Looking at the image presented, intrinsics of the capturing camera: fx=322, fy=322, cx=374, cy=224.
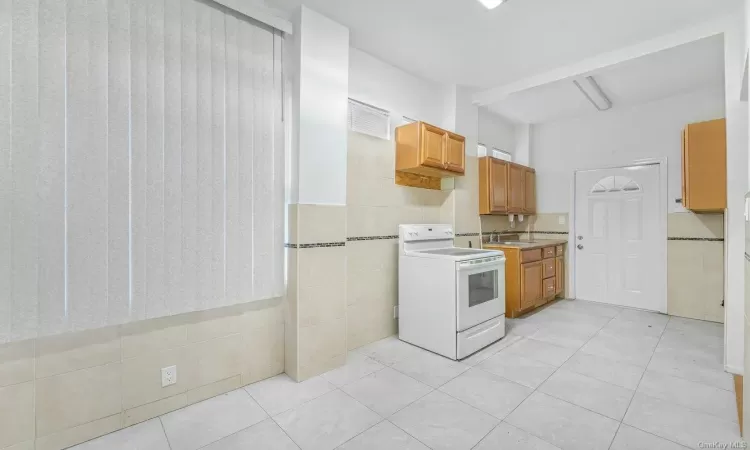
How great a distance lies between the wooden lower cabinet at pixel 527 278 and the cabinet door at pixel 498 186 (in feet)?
1.90

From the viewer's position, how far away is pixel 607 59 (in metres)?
3.01

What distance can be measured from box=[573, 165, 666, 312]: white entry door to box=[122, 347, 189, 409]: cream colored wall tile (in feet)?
16.8

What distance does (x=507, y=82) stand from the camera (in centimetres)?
370

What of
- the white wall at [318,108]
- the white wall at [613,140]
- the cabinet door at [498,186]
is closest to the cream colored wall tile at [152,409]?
the white wall at [318,108]

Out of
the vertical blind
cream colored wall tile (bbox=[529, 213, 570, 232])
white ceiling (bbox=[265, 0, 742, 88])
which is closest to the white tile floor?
the vertical blind

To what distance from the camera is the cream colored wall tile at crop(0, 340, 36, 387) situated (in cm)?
154

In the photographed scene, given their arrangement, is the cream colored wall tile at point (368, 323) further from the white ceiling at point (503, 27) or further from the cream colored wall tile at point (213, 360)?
the white ceiling at point (503, 27)

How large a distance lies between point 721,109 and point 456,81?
3070mm

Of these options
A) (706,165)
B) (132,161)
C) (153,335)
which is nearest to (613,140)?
(706,165)

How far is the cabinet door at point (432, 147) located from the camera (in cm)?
312

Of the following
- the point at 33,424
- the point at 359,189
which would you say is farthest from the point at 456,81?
the point at 33,424

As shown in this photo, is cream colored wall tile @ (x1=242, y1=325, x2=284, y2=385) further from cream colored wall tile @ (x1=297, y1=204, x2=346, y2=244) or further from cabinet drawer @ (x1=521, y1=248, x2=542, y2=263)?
cabinet drawer @ (x1=521, y1=248, x2=542, y2=263)

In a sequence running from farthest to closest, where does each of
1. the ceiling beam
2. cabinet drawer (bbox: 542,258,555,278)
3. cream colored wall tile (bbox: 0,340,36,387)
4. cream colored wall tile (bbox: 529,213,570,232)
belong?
cream colored wall tile (bbox: 529,213,570,232)
cabinet drawer (bbox: 542,258,555,278)
the ceiling beam
cream colored wall tile (bbox: 0,340,36,387)

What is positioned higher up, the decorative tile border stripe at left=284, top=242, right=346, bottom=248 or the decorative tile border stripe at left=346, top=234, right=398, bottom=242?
the decorative tile border stripe at left=346, top=234, right=398, bottom=242
